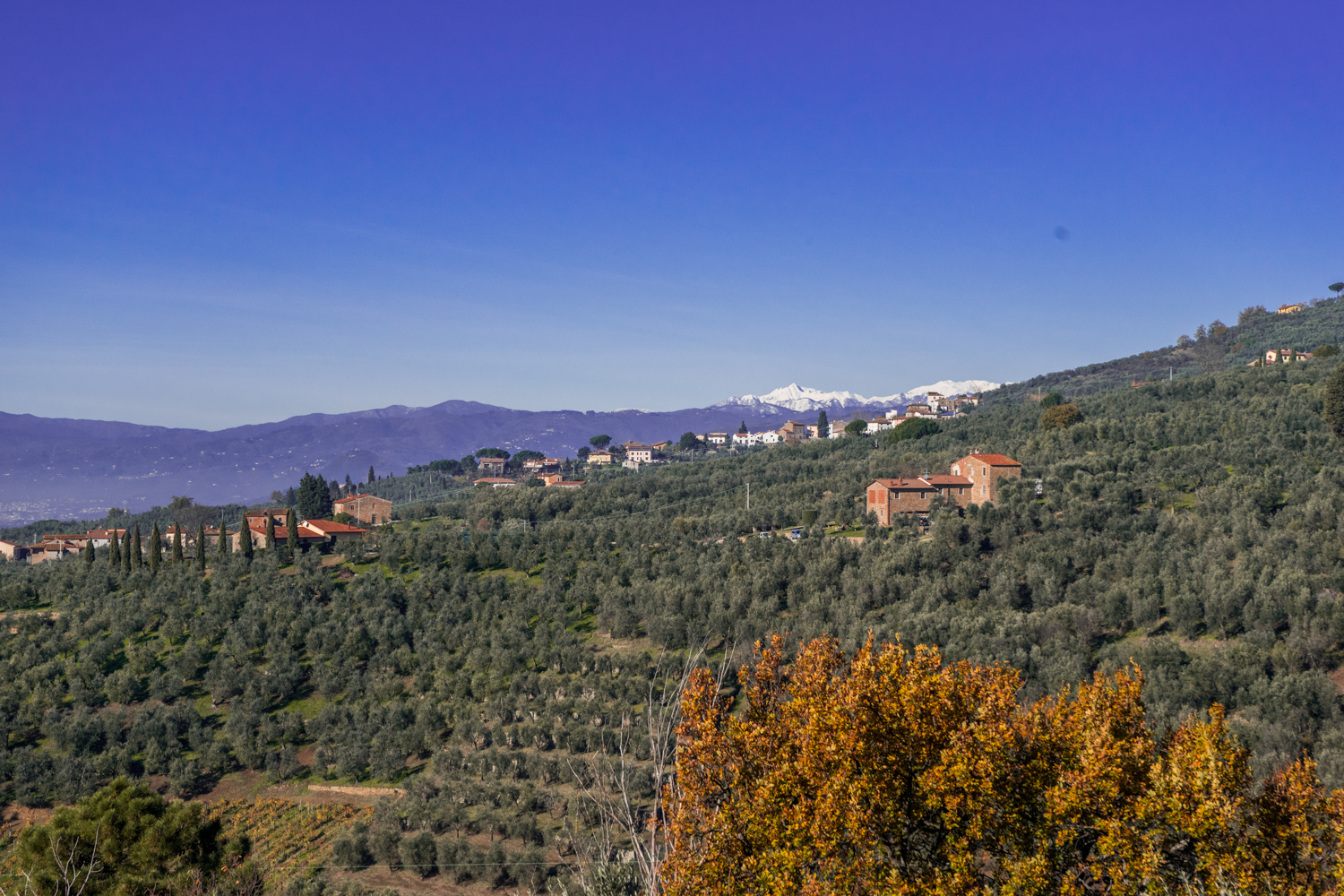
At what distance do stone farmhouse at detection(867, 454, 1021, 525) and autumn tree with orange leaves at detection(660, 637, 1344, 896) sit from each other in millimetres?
41510

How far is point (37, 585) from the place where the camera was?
54250 millimetres

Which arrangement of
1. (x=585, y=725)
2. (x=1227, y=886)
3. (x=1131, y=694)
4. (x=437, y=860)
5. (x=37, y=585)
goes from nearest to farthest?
(x=1227, y=886)
(x=1131, y=694)
(x=437, y=860)
(x=585, y=725)
(x=37, y=585)

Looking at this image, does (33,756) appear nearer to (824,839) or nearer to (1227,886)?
(824,839)

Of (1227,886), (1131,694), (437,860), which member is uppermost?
(1131,694)

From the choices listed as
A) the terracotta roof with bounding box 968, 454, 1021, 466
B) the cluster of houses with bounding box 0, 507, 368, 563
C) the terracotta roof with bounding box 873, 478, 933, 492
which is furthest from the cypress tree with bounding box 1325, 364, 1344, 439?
the cluster of houses with bounding box 0, 507, 368, 563

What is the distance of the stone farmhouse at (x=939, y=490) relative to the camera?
166ft

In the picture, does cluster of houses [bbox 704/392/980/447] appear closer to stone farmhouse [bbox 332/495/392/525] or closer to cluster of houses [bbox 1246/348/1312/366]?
cluster of houses [bbox 1246/348/1312/366]

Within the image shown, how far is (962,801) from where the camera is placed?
8.49m

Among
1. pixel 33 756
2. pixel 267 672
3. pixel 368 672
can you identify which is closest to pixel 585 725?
pixel 368 672

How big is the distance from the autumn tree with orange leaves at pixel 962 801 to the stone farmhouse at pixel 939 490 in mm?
41510

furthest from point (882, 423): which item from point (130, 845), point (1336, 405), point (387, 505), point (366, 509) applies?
point (130, 845)

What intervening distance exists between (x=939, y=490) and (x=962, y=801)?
149 feet

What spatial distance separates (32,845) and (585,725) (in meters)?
19.7

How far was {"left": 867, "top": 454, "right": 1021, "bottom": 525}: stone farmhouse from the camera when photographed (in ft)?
166
